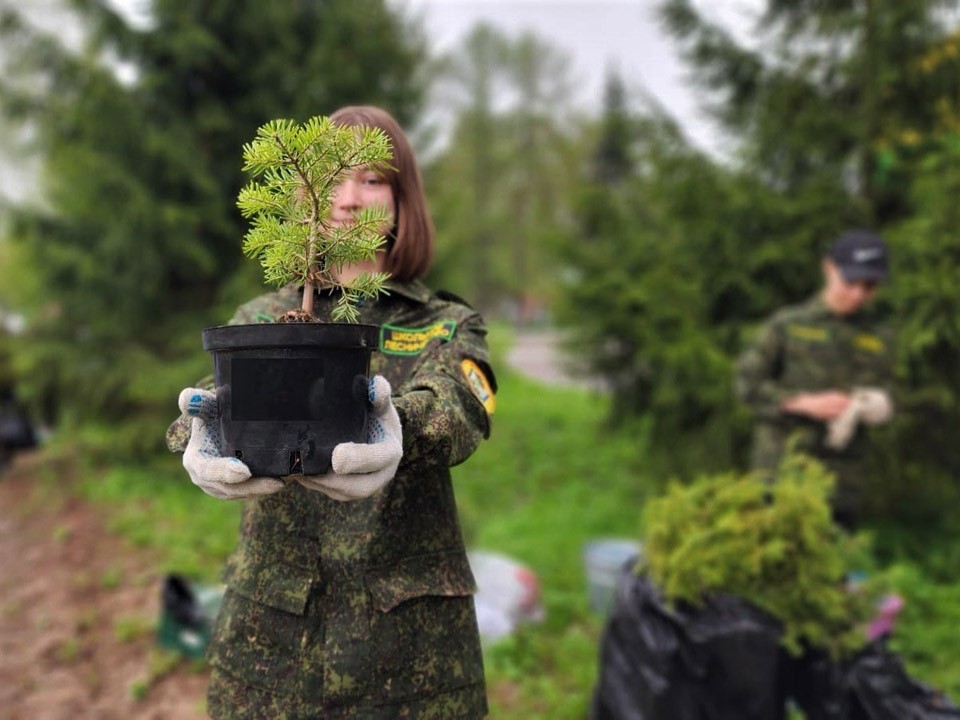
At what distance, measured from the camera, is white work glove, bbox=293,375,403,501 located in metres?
1.06

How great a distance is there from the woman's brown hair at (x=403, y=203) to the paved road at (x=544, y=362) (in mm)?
4242

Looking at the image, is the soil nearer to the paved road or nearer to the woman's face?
the woman's face

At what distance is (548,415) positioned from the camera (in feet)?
32.2

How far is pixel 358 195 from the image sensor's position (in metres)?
1.45

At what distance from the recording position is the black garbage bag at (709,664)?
2.41 m

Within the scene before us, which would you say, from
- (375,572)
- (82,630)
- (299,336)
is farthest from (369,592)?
(82,630)

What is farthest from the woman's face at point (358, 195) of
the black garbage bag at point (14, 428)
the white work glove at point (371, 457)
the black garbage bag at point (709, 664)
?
the black garbage bag at point (14, 428)

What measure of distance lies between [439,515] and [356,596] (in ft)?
0.74

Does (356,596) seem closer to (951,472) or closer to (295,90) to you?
(951,472)

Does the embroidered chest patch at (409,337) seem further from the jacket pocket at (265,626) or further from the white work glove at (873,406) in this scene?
the white work glove at (873,406)

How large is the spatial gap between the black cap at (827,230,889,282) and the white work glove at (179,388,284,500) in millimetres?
2913

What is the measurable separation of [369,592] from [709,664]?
60.5 inches

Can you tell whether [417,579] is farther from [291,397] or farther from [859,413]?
[859,413]

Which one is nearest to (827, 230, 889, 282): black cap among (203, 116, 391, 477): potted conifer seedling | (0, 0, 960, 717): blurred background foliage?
(0, 0, 960, 717): blurred background foliage
